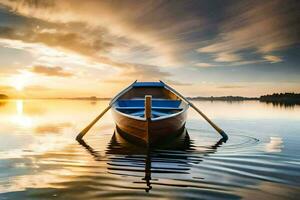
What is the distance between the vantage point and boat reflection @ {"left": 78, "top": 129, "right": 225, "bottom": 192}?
26.3ft

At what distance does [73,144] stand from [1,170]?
5309 millimetres

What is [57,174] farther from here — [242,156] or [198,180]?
[242,156]

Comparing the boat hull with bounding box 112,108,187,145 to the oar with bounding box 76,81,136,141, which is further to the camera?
the oar with bounding box 76,81,136,141

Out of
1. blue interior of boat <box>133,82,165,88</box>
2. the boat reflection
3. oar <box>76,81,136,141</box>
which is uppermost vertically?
blue interior of boat <box>133,82,165,88</box>

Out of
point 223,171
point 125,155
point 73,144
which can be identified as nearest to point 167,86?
point 73,144

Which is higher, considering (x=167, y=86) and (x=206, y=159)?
(x=167, y=86)

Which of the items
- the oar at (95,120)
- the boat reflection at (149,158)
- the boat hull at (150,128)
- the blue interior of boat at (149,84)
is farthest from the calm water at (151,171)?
the blue interior of boat at (149,84)

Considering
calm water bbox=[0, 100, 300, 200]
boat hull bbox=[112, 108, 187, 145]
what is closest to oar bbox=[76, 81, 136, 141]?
calm water bbox=[0, 100, 300, 200]

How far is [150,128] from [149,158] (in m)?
1.24

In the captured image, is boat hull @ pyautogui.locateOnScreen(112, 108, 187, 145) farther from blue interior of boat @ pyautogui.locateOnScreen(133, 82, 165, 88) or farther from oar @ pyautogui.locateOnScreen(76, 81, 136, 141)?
blue interior of boat @ pyautogui.locateOnScreen(133, 82, 165, 88)

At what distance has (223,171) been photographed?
26.8 ft

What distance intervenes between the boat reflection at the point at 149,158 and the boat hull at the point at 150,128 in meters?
0.35

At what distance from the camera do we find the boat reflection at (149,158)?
26.3 feet

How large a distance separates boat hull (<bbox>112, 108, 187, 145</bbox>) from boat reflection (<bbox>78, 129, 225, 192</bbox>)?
1.15 feet
